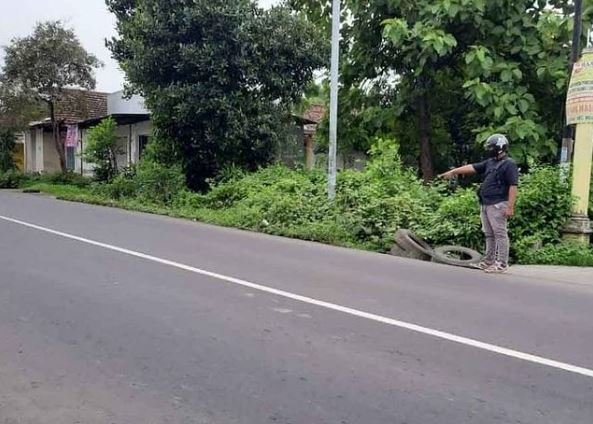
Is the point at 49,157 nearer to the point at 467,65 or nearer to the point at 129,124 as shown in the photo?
the point at 129,124

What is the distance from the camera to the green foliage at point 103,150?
2303 cm

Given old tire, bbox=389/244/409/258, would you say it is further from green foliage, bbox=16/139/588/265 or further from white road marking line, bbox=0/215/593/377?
white road marking line, bbox=0/215/593/377

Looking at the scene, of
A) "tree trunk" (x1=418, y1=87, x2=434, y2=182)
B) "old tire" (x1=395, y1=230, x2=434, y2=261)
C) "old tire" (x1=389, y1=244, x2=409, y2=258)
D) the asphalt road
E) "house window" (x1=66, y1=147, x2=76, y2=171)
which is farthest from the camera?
"house window" (x1=66, y1=147, x2=76, y2=171)

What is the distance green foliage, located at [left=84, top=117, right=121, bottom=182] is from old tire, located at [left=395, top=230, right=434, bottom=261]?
14675 mm

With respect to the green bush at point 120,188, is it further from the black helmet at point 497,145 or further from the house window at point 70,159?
the house window at point 70,159

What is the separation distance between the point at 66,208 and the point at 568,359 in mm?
15003

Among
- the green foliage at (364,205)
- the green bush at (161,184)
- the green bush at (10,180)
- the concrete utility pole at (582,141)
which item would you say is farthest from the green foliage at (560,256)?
the green bush at (10,180)

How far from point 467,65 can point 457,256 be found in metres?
5.44

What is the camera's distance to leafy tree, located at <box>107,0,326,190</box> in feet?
56.4

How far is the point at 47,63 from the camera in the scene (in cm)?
2688

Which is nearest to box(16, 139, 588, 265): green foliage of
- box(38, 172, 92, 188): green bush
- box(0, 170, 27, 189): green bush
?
box(38, 172, 92, 188): green bush

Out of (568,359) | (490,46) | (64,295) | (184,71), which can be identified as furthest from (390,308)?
(184,71)

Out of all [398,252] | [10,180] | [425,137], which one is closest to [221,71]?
[425,137]

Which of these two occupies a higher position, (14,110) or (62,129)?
(14,110)
